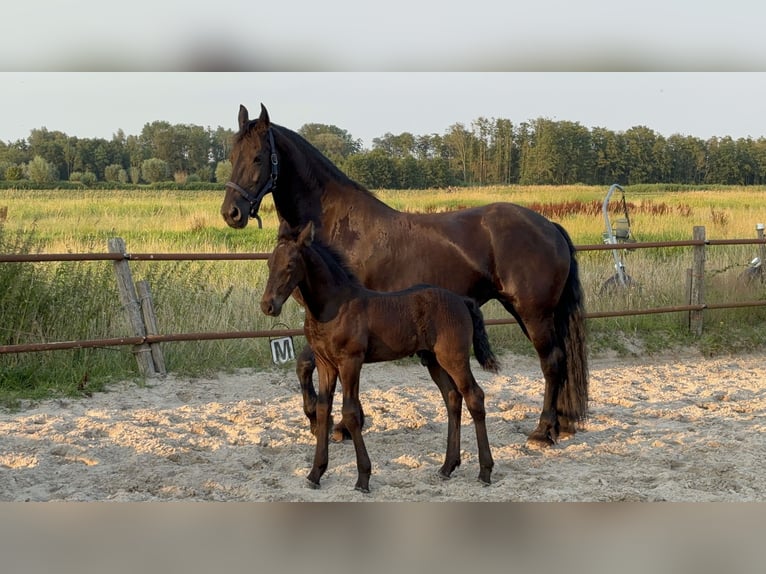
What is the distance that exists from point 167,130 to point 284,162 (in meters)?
15.4

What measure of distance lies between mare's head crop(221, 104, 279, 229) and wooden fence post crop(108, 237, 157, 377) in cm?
265

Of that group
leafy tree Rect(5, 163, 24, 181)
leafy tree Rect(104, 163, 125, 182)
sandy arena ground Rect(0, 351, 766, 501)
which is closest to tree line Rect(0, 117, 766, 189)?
leafy tree Rect(104, 163, 125, 182)

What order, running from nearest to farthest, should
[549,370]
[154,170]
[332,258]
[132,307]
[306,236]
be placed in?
[306,236]
[332,258]
[549,370]
[132,307]
[154,170]

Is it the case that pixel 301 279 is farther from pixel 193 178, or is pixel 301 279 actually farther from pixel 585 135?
pixel 193 178

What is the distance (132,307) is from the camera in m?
6.79

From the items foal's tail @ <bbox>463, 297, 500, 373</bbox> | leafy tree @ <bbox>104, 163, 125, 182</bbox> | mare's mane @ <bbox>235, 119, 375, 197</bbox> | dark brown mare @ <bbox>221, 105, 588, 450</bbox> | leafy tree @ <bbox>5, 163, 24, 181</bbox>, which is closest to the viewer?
foal's tail @ <bbox>463, 297, 500, 373</bbox>

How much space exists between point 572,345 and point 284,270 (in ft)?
7.85

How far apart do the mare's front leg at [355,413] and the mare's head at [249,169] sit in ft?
3.68

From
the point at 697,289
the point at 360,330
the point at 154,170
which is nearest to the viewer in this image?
the point at 360,330

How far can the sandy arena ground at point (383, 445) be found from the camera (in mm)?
4066

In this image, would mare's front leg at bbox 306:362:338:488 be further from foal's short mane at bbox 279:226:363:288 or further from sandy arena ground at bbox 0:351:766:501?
Result: foal's short mane at bbox 279:226:363:288

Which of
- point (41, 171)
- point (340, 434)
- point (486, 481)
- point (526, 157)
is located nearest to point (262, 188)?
point (340, 434)

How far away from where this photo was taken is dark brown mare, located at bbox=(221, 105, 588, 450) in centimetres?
461

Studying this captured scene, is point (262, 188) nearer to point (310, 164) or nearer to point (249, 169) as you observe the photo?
point (249, 169)
